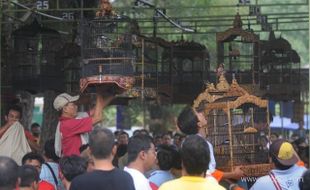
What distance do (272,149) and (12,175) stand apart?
248cm

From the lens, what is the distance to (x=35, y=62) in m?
12.7

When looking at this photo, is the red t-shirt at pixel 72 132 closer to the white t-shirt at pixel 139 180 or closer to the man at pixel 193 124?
the man at pixel 193 124

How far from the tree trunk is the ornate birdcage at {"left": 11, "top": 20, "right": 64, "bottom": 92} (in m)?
1.75

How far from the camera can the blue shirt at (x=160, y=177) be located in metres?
6.67

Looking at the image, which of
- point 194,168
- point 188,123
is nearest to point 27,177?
point 188,123

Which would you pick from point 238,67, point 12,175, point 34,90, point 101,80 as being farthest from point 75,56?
point 12,175

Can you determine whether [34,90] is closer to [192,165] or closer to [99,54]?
[99,54]

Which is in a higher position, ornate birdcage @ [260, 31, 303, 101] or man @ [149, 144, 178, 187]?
ornate birdcage @ [260, 31, 303, 101]

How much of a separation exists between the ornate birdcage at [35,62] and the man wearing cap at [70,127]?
4518mm

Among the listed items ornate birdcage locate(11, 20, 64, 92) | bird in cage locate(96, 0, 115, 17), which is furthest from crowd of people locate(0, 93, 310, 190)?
ornate birdcage locate(11, 20, 64, 92)

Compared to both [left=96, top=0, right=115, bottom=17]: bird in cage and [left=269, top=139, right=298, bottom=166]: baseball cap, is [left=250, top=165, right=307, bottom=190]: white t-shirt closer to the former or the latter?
[left=269, top=139, right=298, bottom=166]: baseball cap

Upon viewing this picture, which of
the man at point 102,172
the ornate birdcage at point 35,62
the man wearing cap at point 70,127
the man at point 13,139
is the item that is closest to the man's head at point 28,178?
the man at point 102,172

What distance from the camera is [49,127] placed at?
1467 cm

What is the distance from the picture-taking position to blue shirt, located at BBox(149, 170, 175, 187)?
263 inches
